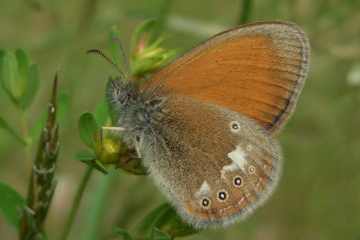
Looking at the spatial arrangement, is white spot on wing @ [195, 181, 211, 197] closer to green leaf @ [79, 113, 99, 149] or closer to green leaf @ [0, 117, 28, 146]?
green leaf @ [79, 113, 99, 149]

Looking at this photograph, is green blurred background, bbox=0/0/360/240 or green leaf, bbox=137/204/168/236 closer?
green leaf, bbox=137/204/168/236

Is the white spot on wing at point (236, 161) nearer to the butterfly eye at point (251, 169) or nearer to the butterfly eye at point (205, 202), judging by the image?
the butterfly eye at point (251, 169)

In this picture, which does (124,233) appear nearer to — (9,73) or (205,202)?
(205,202)

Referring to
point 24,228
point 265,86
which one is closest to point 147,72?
point 265,86

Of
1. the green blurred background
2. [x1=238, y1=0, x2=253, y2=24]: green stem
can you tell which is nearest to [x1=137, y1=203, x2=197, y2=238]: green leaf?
[x1=238, y1=0, x2=253, y2=24]: green stem

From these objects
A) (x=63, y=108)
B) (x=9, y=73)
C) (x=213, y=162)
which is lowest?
(x=213, y=162)

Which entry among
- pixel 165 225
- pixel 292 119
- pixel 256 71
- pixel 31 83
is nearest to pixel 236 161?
pixel 256 71
